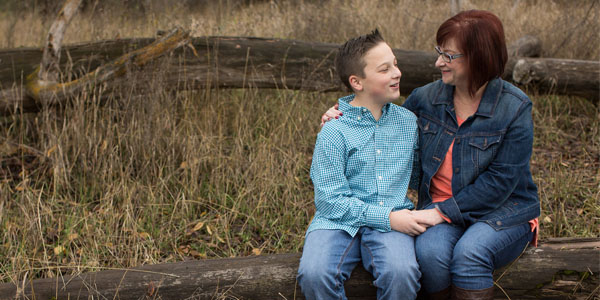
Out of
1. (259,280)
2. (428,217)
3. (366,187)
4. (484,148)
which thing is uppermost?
(484,148)

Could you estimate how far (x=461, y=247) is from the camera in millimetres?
2508

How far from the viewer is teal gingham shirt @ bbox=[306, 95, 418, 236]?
2.66 meters

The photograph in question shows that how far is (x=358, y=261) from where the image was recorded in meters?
2.70

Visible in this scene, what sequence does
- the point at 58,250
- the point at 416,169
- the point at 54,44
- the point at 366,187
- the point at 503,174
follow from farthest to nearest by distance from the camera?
the point at 54,44, the point at 58,250, the point at 416,169, the point at 366,187, the point at 503,174

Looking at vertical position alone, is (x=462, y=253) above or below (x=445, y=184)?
below

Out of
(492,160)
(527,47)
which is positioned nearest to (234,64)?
(492,160)

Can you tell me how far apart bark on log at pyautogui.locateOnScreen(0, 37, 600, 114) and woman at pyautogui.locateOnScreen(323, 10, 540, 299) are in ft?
7.81

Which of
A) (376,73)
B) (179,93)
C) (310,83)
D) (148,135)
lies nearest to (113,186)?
(148,135)

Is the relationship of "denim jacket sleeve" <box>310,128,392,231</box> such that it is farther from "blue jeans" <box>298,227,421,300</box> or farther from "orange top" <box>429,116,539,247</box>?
"orange top" <box>429,116,539,247</box>

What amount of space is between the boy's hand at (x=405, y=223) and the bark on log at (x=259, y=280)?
30cm

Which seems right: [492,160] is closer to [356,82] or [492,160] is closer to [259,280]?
[356,82]

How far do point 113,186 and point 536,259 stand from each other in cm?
300

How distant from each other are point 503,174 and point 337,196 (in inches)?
31.2

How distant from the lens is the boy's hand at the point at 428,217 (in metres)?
2.65
